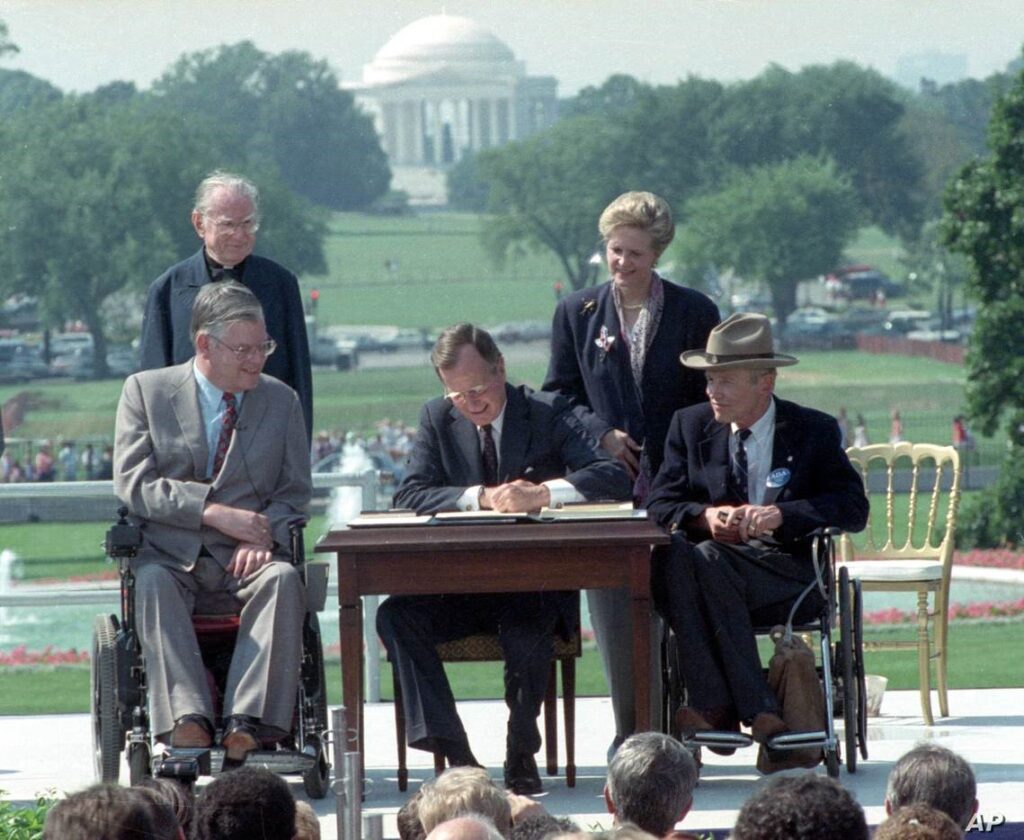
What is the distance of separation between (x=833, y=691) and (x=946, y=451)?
1553 millimetres

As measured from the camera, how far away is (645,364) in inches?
228

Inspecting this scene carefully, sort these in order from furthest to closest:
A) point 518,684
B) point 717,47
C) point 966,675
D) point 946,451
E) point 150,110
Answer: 1. point 717,47
2. point 150,110
3. point 966,675
4. point 946,451
5. point 518,684

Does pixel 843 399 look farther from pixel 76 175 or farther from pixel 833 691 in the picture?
pixel 833 691

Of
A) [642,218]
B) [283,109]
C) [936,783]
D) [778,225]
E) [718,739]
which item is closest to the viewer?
[936,783]

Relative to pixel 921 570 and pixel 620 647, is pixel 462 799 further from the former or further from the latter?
pixel 921 570

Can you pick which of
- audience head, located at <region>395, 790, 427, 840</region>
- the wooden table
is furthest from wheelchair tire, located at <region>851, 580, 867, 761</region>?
audience head, located at <region>395, 790, 427, 840</region>

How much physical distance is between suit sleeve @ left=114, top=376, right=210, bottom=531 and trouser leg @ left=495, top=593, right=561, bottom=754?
2.73 ft

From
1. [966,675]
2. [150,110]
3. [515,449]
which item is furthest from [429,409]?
[150,110]

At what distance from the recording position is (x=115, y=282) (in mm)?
47188

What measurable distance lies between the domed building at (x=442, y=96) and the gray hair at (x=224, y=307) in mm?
54254

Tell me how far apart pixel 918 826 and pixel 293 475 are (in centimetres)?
271

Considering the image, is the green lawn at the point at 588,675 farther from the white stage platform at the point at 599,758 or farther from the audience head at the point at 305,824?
the audience head at the point at 305,824

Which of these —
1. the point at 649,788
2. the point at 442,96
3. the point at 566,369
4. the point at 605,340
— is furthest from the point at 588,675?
the point at 442,96

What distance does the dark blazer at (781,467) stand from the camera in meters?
5.39
